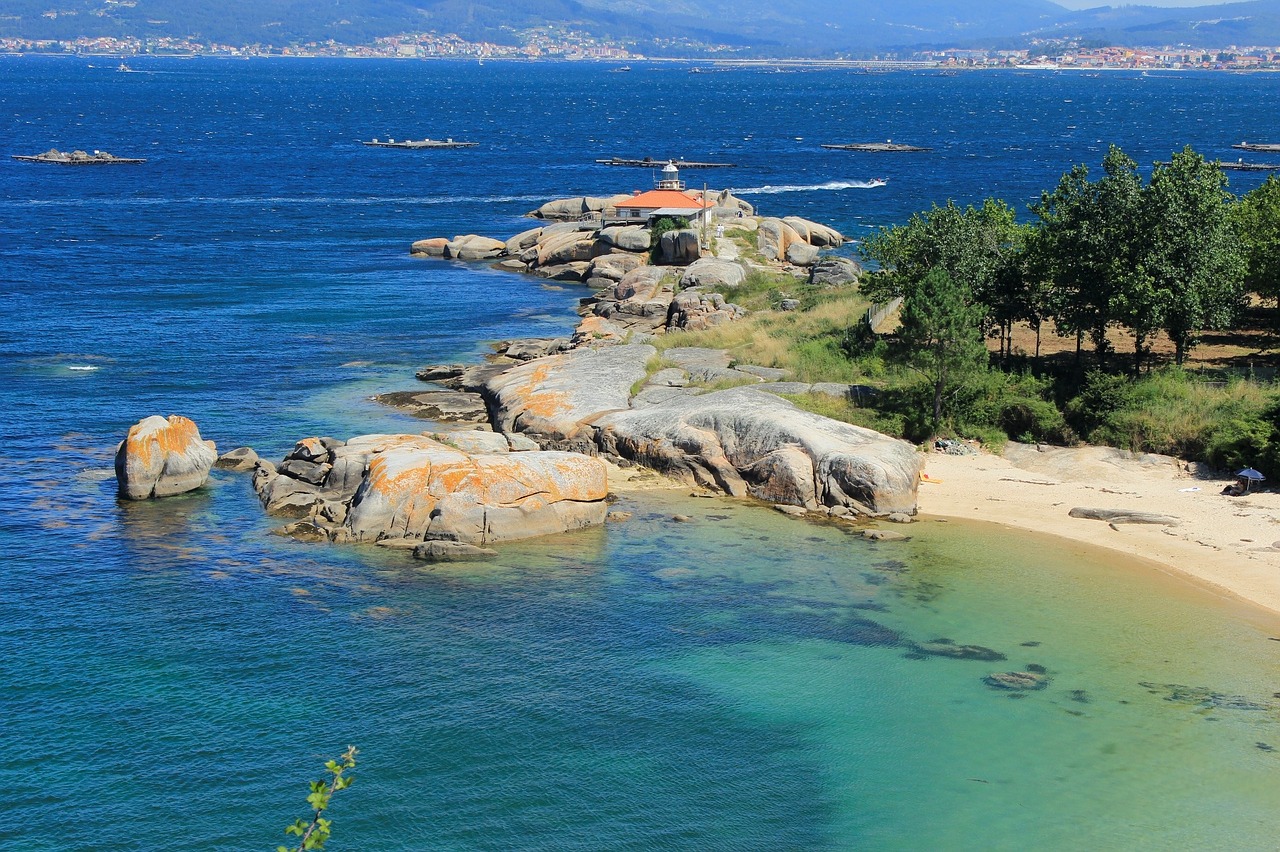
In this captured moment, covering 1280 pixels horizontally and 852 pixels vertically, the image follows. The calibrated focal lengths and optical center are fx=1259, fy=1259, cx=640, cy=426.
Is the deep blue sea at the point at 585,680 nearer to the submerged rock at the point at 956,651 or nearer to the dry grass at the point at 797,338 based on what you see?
the submerged rock at the point at 956,651

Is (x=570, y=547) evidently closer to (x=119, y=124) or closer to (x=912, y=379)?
(x=912, y=379)

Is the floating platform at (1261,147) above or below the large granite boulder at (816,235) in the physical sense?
above

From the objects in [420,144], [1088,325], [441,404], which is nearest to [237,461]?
[441,404]

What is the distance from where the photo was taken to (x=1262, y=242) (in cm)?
4403

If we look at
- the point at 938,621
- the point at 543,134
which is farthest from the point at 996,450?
the point at 543,134

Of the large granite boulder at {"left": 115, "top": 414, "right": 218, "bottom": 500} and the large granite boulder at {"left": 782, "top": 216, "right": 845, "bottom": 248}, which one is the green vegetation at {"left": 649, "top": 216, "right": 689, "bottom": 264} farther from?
the large granite boulder at {"left": 115, "top": 414, "right": 218, "bottom": 500}

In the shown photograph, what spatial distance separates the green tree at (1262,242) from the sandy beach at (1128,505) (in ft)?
35.5

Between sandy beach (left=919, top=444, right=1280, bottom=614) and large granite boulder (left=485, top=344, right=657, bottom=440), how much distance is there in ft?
34.9

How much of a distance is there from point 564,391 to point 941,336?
1215cm

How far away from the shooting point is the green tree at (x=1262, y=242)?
4322 centimetres

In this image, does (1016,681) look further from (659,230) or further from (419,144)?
(419,144)

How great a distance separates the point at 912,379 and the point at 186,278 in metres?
45.4

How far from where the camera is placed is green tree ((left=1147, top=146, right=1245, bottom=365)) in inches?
1499

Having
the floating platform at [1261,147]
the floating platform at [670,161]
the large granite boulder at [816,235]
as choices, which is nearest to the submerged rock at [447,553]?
the large granite boulder at [816,235]
